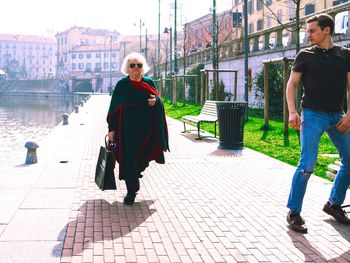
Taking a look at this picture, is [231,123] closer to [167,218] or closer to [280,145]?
[280,145]

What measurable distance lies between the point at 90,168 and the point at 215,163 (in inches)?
89.7

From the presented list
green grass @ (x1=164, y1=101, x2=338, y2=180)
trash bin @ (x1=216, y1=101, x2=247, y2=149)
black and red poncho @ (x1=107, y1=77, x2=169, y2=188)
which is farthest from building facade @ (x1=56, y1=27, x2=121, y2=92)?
black and red poncho @ (x1=107, y1=77, x2=169, y2=188)

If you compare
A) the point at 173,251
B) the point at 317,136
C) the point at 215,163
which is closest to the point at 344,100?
the point at 317,136

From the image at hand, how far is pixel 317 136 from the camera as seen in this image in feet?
15.4

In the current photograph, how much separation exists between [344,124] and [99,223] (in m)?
2.58

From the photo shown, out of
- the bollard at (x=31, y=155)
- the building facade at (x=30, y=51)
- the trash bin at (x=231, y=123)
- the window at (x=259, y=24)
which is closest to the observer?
the bollard at (x=31, y=155)

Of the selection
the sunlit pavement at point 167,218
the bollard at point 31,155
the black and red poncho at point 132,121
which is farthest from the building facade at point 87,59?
the black and red poncho at point 132,121

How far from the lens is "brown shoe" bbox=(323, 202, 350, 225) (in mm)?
5008

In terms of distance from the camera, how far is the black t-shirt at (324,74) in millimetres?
4629

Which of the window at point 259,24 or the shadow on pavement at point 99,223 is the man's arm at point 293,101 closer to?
the shadow on pavement at point 99,223

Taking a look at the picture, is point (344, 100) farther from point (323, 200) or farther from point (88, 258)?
point (88, 258)

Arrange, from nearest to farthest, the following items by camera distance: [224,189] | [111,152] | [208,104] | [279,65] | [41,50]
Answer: [111,152]
[224,189]
[208,104]
[279,65]
[41,50]

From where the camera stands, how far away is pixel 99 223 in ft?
16.5

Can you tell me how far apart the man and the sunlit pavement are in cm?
55
